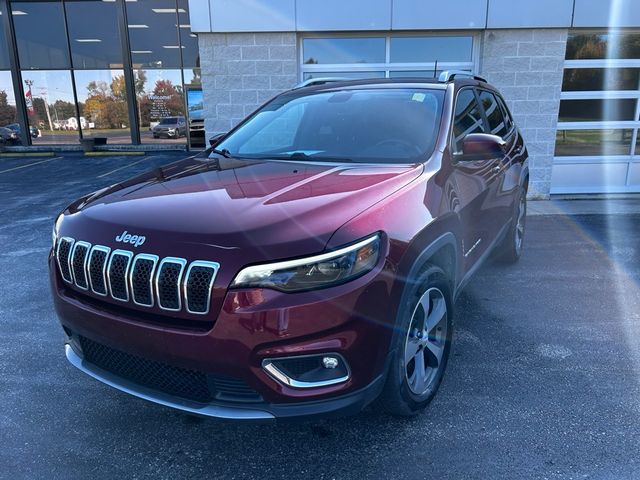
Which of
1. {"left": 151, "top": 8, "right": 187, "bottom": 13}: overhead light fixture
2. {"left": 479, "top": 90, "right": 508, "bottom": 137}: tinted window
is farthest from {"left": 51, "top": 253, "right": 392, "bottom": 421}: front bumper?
{"left": 151, "top": 8, "right": 187, "bottom": 13}: overhead light fixture

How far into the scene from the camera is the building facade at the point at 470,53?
783 centimetres

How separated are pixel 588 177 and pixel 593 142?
61 centimetres

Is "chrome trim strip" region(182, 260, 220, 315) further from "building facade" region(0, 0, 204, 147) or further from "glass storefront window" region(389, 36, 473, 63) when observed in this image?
"building facade" region(0, 0, 204, 147)

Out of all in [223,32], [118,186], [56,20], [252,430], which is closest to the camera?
[252,430]

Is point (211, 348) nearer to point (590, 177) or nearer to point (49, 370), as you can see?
point (49, 370)

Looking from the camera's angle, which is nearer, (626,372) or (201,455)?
(201,455)

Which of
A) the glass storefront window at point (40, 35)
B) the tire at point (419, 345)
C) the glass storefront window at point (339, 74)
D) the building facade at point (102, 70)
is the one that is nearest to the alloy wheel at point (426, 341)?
the tire at point (419, 345)

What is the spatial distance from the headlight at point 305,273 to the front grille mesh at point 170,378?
43 cm

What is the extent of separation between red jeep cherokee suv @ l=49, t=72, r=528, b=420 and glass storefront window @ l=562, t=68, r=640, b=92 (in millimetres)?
6441

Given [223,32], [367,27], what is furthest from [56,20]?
[367,27]

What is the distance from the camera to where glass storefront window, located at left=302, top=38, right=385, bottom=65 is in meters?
8.26

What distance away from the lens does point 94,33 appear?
17.5m

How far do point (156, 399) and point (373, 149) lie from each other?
1.95m

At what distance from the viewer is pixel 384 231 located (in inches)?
87.7
